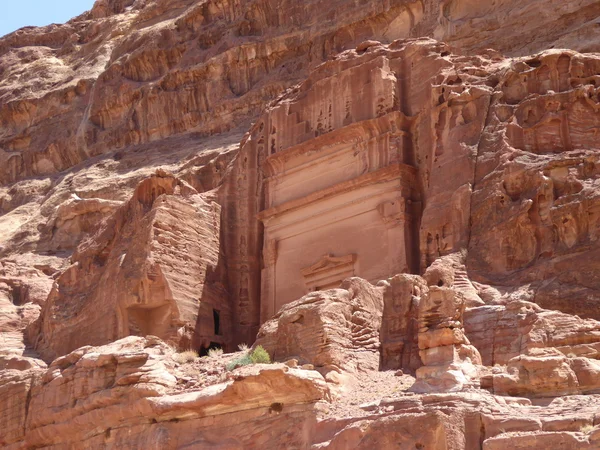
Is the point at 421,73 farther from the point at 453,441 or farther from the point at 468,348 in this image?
the point at 453,441

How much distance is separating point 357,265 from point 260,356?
5644mm

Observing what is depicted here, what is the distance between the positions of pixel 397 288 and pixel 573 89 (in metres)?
6.03

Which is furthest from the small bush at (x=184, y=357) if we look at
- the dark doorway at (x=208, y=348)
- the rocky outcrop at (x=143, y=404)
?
the dark doorway at (x=208, y=348)

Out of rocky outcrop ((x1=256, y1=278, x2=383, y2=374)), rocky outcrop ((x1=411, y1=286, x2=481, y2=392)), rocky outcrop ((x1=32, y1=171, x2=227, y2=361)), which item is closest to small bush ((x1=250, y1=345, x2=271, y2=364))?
rocky outcrop ((x1=256, y1=278, x2=383, y2=374))

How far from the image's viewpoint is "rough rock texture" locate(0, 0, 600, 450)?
18.8 m

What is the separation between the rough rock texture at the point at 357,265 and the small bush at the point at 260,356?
39cm

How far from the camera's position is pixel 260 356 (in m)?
22.0

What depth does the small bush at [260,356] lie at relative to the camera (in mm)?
21859

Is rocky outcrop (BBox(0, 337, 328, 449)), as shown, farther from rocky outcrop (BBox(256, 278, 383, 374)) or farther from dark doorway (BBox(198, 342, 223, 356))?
dark doorway (BBox(198, 342, 223, 356))

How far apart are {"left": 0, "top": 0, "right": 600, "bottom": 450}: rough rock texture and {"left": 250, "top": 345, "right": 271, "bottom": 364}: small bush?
1.26 ft

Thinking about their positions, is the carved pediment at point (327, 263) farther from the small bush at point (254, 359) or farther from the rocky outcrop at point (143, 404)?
the small bush at point (254, 359)

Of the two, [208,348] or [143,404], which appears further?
[208,348]

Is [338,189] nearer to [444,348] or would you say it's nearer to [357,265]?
[357,265]

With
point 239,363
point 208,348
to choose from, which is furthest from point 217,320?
point 239,363
